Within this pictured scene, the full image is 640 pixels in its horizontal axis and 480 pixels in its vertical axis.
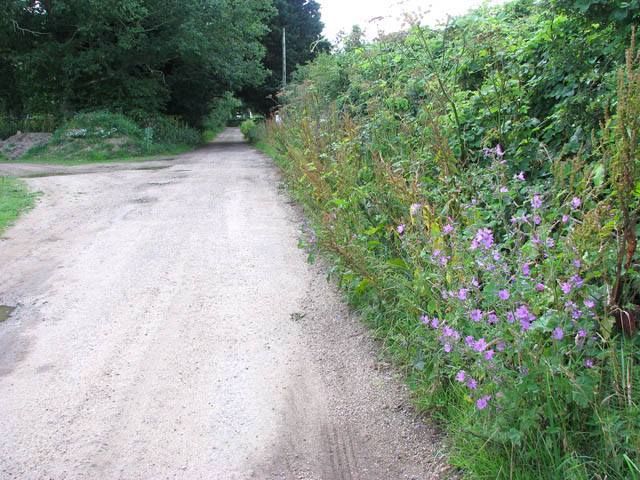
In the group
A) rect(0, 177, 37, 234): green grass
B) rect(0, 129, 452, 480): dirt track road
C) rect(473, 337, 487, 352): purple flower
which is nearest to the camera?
rect(473, 337, 487, 352): purple flower

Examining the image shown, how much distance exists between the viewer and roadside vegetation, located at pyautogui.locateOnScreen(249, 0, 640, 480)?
2.14 meters

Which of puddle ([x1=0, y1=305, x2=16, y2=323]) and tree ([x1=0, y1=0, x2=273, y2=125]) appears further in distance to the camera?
tree ([x1=0, y1=0, x2=273, y2=125])

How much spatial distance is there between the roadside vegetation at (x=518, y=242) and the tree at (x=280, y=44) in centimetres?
3664

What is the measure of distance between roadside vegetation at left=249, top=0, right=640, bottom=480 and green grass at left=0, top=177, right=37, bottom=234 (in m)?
5.51

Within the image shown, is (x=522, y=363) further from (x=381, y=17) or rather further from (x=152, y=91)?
(x=152, y=91)

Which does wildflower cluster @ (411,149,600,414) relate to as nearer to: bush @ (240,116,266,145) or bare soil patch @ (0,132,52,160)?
bush @ (240,116,266,145)

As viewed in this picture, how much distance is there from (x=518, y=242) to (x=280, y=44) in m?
41.9

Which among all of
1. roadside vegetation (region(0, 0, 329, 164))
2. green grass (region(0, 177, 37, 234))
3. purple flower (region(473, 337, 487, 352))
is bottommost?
green grass (region(0, 177, 37, 234))

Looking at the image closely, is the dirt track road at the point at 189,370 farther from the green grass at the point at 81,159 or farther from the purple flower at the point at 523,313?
the green grass at the point at 81,159

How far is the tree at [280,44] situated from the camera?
133 ft

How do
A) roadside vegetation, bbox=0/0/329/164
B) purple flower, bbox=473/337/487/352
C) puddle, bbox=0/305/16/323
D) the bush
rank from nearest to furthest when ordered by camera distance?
purple flower, bbox=473/337/487/352, puddle, bbox=0/305/16/323, roadside vegetation, bbox=0/0/329/164, the bush

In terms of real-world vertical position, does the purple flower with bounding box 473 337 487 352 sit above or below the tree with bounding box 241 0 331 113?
below

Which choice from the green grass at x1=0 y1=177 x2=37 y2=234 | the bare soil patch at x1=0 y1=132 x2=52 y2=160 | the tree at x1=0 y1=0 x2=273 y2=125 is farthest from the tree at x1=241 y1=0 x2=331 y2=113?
the green grass at x1=0 y1=177 x2=37 y2=234

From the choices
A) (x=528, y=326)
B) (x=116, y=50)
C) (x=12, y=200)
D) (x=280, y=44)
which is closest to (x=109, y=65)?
(x=116, y=50)
